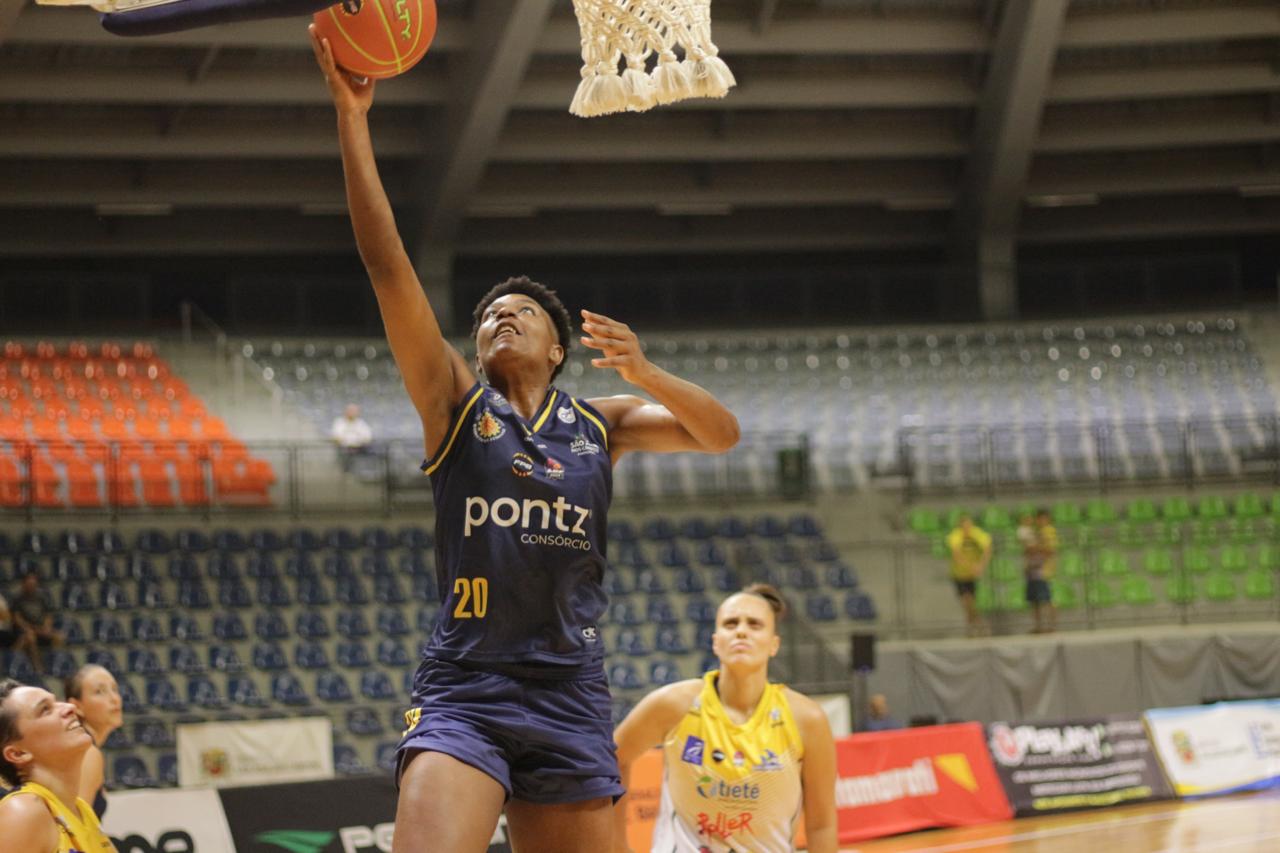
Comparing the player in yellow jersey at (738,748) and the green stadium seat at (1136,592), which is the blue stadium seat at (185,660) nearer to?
the player in yellow jersey at (738,748)

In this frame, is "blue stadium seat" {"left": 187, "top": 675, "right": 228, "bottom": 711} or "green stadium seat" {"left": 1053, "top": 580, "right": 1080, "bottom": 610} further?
"green stadium seat" {"left": 1053, "top": 580, "right": 1080, "bottom": 610}

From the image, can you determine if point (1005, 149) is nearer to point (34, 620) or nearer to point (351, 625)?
point (351, 625)

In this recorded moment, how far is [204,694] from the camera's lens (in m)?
13.3

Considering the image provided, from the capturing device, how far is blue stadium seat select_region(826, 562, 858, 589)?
16328 mm

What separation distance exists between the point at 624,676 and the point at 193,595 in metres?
4.22

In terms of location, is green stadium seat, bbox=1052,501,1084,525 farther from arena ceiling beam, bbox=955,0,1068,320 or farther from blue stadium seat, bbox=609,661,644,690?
blue stadium seat, bbox=609,661,644,690

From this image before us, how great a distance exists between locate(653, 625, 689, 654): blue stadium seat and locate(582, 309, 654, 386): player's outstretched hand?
469 inches

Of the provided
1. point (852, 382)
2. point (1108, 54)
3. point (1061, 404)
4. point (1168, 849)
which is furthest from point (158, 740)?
point (1108, 54)

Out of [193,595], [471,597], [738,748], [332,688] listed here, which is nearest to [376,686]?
[332,688]

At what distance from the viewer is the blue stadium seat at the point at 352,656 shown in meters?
14.1

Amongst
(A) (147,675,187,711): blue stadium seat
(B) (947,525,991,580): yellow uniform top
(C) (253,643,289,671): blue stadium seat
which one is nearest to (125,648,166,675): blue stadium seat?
(A) (147,675,187,711): blue stadium seat

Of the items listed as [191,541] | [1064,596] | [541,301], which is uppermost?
[191,541]

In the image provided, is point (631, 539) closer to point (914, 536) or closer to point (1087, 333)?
point (914, 536)

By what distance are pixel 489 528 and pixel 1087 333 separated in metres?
18.2
